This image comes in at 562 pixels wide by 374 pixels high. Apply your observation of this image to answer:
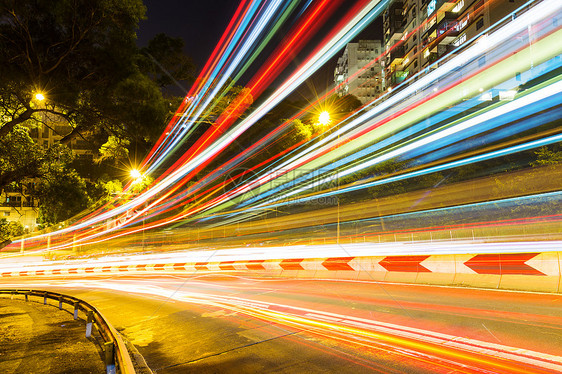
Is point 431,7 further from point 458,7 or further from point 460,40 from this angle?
point 460,40

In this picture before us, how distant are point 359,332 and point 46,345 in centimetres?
614

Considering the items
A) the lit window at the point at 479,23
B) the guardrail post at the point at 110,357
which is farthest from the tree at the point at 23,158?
the lit window at the point at 479,23

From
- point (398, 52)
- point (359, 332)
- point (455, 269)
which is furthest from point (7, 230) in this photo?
point (398, 52)

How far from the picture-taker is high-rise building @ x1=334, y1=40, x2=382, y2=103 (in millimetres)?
151625

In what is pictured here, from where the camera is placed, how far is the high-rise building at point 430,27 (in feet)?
214

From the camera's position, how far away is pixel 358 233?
111ft

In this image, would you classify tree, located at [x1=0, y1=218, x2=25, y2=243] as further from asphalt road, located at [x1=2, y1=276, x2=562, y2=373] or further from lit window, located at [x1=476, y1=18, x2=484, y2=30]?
lit window, located at [x1=476, y1=18, x2=484, y2=30]

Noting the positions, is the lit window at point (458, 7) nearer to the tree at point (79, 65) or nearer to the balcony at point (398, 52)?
the balcony at point (398, 52)

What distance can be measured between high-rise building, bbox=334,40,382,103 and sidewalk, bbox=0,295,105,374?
14853cm

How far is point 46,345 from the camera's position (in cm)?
775

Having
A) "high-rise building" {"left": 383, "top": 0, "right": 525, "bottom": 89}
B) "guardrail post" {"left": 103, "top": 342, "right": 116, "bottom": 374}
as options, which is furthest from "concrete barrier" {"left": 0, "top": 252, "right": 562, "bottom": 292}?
"high-rise building" {"left": 383, "top": 0, "right": 525, "bottom": 89}

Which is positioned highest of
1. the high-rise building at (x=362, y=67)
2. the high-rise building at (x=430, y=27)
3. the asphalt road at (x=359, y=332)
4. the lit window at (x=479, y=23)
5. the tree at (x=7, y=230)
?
the high-rise building at (x=362, y=67)

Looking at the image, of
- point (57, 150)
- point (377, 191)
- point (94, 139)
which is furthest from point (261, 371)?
point (377, 191)

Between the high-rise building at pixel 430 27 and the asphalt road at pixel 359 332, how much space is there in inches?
2083
